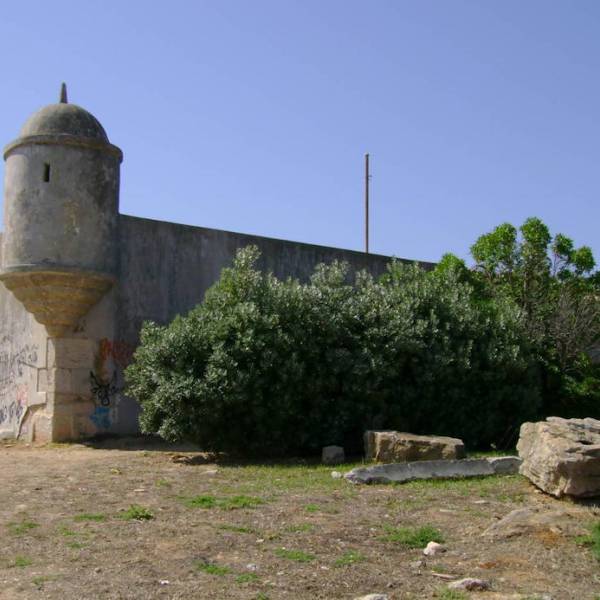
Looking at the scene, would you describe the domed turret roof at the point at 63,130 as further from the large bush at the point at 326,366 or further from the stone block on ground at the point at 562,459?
the stone block on ground at the point at 562,459

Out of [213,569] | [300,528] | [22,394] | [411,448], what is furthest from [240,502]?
[22,394]

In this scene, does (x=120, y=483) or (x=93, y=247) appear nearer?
(x=120, y=483)

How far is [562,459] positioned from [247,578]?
4.04 meters

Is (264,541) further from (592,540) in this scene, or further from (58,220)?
(58,220)

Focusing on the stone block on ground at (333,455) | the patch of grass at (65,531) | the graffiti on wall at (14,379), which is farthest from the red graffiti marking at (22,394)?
the patch of grass at (65,531)

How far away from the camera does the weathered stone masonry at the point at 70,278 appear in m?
15.1

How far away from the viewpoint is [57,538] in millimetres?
7660

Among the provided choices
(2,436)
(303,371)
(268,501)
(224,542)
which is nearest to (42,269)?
(2,436)

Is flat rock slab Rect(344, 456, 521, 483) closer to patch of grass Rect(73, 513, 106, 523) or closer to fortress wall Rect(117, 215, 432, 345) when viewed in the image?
patch of grass Rect(73, 513, 106, 523)

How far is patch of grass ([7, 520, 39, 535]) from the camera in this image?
7.88m

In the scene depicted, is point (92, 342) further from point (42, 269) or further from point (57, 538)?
point (57, 538)

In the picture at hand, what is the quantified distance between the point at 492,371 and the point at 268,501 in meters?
6.31

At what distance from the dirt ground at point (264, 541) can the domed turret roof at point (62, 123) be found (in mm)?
6648

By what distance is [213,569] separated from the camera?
6660 mm
